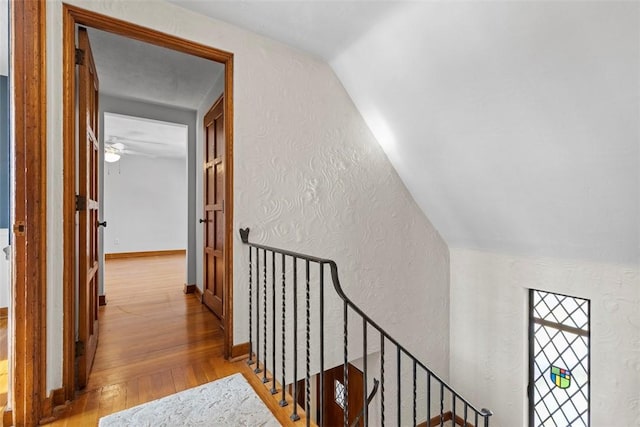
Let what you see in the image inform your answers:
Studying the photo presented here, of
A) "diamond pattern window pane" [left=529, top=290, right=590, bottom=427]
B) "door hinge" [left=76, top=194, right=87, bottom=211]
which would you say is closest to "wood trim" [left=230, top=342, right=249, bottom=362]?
"door hinge" [left=76, top=194, right=87, bottom=211]

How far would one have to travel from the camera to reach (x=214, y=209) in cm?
302

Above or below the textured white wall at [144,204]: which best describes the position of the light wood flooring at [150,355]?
below

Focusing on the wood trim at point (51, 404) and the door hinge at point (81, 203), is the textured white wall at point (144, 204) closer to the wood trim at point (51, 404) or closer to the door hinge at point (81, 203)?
the door hinge at point (81, 203)

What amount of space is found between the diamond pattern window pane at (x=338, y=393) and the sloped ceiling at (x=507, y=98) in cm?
269

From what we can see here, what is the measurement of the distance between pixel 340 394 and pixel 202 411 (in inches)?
115

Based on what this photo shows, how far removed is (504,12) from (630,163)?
46.0 inches

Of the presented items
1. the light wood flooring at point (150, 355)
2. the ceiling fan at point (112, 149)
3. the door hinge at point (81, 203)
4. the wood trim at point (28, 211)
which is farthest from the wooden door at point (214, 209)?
the ceiling fan at point (112, 149)

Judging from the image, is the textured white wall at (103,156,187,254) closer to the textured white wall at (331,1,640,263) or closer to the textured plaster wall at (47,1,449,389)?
the textured plaster wall at (47,1,449,389)

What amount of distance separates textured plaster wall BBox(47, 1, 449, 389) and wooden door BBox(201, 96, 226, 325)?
0.71 metres

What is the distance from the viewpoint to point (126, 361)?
2.10 m

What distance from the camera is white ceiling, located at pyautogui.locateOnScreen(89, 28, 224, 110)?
97.0 inches

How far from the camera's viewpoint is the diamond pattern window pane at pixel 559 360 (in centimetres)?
274

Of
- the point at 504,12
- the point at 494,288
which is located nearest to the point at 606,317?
the point at 494,288

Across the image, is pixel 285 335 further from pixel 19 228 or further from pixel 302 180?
pixel 19 228
